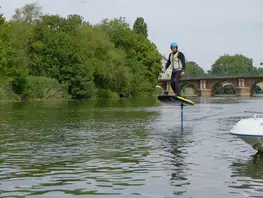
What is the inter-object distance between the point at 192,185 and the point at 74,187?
2243mm

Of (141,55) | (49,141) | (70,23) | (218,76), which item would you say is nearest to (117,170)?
(49,141)

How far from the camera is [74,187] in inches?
401

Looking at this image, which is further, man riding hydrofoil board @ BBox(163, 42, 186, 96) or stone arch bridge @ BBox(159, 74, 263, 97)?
stone arch bridge @ BBox(159, 74, 263, 97)

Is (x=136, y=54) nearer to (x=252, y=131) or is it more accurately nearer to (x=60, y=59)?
(x=60, y=59)

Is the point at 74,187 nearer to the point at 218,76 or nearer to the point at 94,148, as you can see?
the point at 94,148

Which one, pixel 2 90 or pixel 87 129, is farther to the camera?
pixel 2 90

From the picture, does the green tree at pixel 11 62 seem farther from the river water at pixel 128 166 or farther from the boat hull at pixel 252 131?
the boat hull at pixel 252 131

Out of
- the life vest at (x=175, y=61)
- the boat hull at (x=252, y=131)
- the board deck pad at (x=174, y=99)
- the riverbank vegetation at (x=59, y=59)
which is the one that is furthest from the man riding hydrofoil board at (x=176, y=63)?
the riverbank vegetation at (x=59, y=59)

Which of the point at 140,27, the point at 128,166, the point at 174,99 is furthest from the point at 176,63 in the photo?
the point at 140,27

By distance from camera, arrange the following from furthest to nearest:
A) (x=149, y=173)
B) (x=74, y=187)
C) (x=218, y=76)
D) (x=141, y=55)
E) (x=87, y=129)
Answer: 1. (x=218, y=76)
2. (x=141, y=55)
3. (x=87, y=129)
4. (x=149, y=173)
5. (x=74, y=187)

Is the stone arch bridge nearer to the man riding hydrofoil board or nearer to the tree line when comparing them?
the tree line

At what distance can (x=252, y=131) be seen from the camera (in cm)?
1355

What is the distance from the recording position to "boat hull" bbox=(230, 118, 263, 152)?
13.4m

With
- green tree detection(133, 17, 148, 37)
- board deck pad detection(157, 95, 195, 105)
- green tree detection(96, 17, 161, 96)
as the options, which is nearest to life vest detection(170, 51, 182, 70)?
board deck pad detection(157, 95, 195, 105)
